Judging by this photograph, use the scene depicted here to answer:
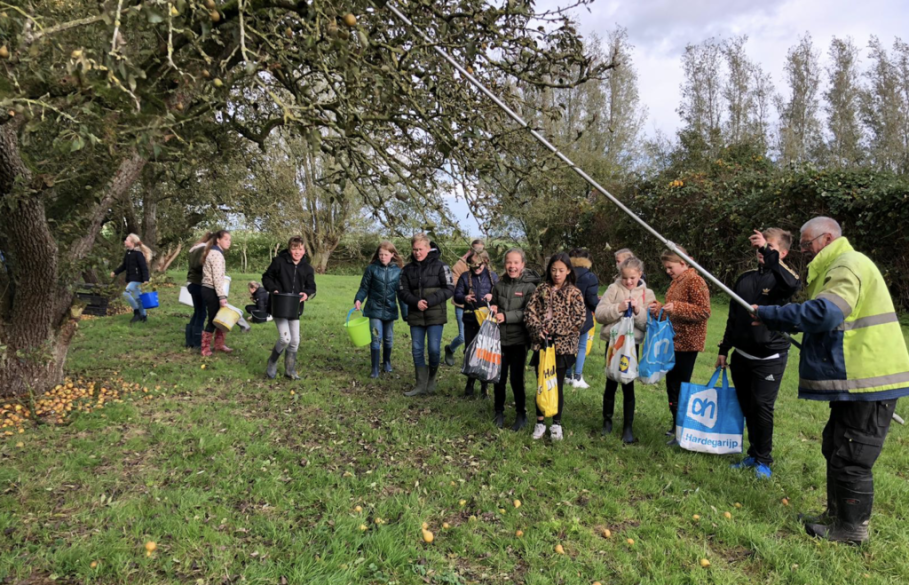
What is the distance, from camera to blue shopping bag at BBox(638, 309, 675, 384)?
455 cm

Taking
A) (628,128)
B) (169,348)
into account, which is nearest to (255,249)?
(628,128)

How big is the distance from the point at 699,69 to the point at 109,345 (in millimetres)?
28785

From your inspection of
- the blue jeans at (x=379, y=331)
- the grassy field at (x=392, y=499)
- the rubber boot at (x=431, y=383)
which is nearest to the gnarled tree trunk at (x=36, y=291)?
the grassy field at (x=392, y=499)

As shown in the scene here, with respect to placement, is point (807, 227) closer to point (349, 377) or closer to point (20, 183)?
point (349, 377)

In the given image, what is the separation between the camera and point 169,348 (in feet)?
25.0

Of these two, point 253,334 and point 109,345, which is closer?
point 109,345

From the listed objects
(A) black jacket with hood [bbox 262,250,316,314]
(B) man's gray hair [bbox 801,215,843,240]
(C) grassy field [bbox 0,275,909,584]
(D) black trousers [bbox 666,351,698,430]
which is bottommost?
(C) grassy field [bbox 0,275,909,584]

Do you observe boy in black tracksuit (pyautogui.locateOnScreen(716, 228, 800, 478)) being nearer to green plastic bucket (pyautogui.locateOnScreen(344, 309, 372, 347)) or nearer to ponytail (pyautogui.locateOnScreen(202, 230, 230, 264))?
green plastic bucket (pyautogui.locateOnScreen(344, 309, 372, 347))

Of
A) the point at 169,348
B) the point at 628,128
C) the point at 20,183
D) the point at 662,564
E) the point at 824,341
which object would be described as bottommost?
the point at 662,564

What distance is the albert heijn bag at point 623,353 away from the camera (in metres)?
4.56

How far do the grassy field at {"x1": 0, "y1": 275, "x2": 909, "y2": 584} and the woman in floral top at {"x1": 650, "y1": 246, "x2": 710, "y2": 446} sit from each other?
69cm

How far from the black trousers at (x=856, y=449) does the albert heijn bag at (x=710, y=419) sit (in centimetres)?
96

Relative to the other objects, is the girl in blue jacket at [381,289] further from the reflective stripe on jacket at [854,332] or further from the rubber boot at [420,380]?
the reflective stripe on jacket at [854,332]

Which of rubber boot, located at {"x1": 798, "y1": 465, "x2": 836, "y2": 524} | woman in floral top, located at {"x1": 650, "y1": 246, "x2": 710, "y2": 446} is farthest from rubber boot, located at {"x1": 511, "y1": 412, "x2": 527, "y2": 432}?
rubber boot, located at {"x1": 798, "y1": 465, "x2": 836, "y2": 524}
